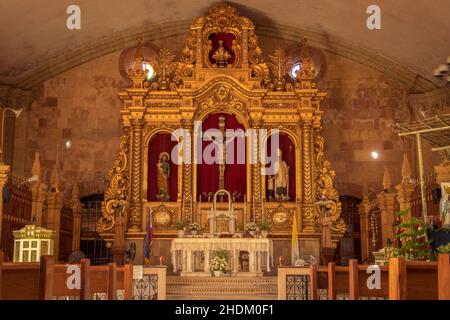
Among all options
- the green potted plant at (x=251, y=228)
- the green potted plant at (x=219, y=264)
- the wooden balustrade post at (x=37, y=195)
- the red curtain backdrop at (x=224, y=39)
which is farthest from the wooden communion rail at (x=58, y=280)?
the red curtain backdrop at (x=224, y=39)

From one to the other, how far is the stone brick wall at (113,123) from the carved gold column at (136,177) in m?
2.35

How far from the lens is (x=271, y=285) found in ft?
42.4

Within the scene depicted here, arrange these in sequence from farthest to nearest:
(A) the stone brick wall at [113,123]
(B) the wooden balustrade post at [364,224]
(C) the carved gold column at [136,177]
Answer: (A) the stone brick wall at [113,123]
(B) the wooden balustrade post at [364,224]
(C) the carved gold column at [136,177]

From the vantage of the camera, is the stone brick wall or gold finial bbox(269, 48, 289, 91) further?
the stone brick wall

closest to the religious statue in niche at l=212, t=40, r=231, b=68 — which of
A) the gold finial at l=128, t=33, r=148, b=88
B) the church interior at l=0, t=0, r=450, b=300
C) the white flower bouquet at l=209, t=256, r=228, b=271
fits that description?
the church interior at l=0, t=0, r=450, b=300

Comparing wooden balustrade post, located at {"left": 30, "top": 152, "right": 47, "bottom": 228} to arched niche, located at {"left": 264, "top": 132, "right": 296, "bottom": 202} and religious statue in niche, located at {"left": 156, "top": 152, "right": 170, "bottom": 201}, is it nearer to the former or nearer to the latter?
religious statue in niche, located at {"left": 156, "top": 152, "right": 170, "bottom": 201}

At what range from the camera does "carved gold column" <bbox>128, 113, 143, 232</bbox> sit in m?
16.5

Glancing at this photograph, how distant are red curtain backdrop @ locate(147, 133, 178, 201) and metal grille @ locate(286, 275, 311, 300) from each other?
6165mm

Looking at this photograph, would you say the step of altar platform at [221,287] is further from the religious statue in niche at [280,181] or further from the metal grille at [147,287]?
the religious statue in niche at [280,181]

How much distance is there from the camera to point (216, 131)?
57.0 feet

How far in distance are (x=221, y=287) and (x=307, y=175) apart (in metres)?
5.22

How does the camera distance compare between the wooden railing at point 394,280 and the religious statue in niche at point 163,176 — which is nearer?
the wooden railing at point 394,280

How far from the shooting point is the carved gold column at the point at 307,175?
1652 centimetres
